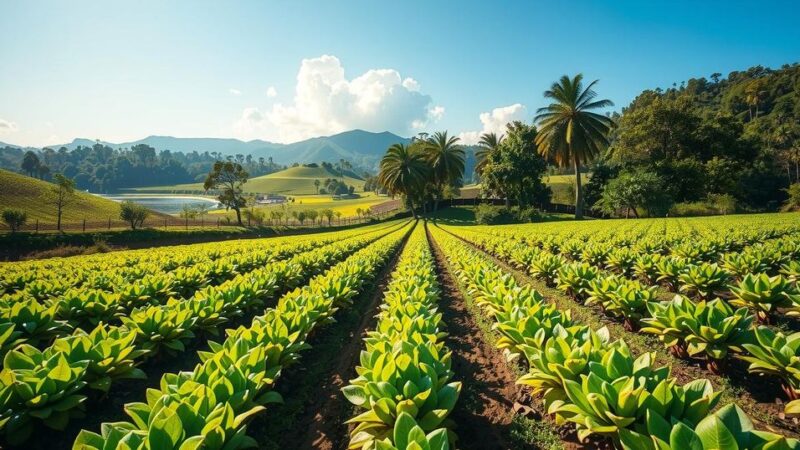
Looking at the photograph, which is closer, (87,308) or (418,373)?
(418,373)

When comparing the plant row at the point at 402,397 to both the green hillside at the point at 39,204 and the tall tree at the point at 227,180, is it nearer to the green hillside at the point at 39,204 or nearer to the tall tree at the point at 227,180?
the green hillside at the point at 39,204

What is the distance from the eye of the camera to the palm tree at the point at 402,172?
158ft

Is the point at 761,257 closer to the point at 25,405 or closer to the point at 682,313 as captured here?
the point at 682,313

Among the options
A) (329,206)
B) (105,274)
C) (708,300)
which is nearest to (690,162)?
(708,300)

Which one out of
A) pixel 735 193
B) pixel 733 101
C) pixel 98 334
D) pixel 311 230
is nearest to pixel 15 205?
pixel 311 230

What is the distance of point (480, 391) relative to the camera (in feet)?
13.8

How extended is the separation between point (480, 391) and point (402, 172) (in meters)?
45.4

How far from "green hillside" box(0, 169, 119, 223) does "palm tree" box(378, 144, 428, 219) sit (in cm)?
3705

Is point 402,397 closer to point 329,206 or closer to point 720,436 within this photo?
point 720,436

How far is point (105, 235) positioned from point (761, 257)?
124 ft

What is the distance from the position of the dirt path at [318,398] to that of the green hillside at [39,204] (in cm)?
4358

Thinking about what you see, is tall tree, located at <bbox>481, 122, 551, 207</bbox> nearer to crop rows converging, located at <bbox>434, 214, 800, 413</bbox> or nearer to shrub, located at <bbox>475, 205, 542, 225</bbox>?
shrub, located at <bbox>475, 205, 542, 225</bbox>

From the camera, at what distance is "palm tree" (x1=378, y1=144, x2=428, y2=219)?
4819 centimetres

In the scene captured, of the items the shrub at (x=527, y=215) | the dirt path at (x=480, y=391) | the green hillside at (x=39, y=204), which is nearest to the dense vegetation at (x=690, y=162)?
the shrub at (x=527, y=215)
